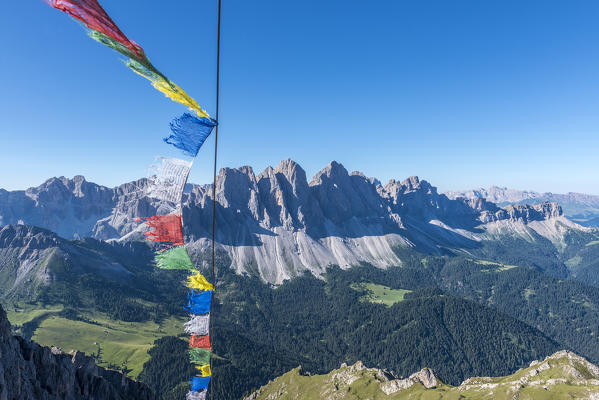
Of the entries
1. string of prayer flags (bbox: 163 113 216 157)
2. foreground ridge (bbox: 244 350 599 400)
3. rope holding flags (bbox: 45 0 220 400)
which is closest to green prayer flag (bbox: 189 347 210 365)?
rope holding flags (bbox: 45 0 220 400)

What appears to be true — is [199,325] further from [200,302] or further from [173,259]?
[173,259]

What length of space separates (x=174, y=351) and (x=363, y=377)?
91.2 metres

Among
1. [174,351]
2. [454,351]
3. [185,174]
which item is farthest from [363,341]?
[185,174]

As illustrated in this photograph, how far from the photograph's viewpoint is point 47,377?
33062 millimetres

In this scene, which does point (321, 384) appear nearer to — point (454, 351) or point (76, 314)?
point (454, 351)

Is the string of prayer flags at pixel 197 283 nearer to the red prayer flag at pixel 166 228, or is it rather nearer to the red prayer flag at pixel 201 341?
the red prayer flag at pixel 166 228

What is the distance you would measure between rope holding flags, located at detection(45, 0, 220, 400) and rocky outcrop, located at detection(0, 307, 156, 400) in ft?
59.8

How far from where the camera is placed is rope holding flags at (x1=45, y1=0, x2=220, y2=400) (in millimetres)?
7445

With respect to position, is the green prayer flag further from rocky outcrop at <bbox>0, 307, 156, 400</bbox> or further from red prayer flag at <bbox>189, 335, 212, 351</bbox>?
rocky outcrop at <bbox>0, 307, 156, 400</bbox>

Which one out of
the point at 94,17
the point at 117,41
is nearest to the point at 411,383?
the point at 117,41

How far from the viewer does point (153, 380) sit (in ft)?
397

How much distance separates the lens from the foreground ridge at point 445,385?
63.9m

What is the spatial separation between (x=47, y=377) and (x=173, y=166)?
39.0m

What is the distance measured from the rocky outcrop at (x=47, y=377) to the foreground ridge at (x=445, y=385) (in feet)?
191
